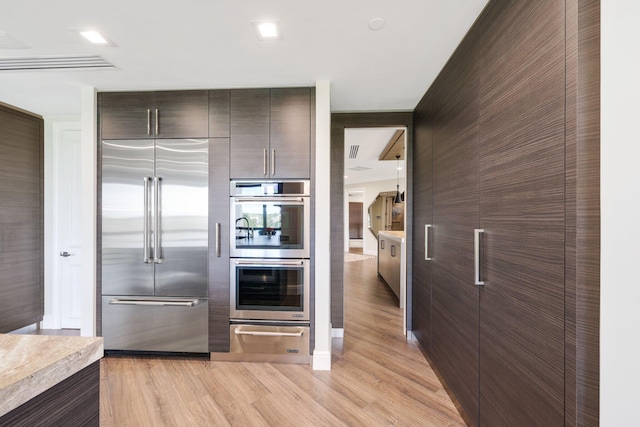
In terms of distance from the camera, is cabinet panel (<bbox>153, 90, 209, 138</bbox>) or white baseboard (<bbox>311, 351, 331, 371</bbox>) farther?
cabinet panel (<bbox>153, 90, 209, 138</bbox>)

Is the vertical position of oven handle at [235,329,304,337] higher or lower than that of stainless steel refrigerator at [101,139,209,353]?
lower

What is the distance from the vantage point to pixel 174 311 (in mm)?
2459

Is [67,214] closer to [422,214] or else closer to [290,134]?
[290,134]

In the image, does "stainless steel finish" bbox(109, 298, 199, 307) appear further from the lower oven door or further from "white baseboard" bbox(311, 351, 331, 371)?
"white baseboard" bbox(311, 351, 331, 371)

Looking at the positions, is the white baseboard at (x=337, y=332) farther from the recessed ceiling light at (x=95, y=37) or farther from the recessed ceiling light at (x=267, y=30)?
the recessed ceiling light at (x=95, y=37)

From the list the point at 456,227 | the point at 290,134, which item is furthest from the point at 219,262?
the point at 456,227

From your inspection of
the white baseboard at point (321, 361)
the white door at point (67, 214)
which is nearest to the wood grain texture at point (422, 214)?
the white baseboard at point (321, 361)

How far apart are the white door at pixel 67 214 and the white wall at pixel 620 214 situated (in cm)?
440

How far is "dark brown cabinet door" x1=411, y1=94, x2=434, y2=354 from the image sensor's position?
2443 mm

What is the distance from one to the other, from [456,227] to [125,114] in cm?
303

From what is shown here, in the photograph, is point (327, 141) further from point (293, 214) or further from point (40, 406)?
point (40, 406)

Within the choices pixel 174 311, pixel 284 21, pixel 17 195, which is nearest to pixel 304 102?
pixel 284 21

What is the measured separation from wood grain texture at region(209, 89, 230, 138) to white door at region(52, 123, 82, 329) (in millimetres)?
1965

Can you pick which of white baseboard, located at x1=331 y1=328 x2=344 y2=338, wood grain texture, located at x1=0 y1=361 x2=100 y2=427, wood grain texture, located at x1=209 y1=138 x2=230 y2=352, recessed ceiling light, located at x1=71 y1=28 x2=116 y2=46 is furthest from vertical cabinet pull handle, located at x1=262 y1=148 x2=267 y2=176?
white baseboard, located at x1=331 y1=328 x2=344 y2=338
